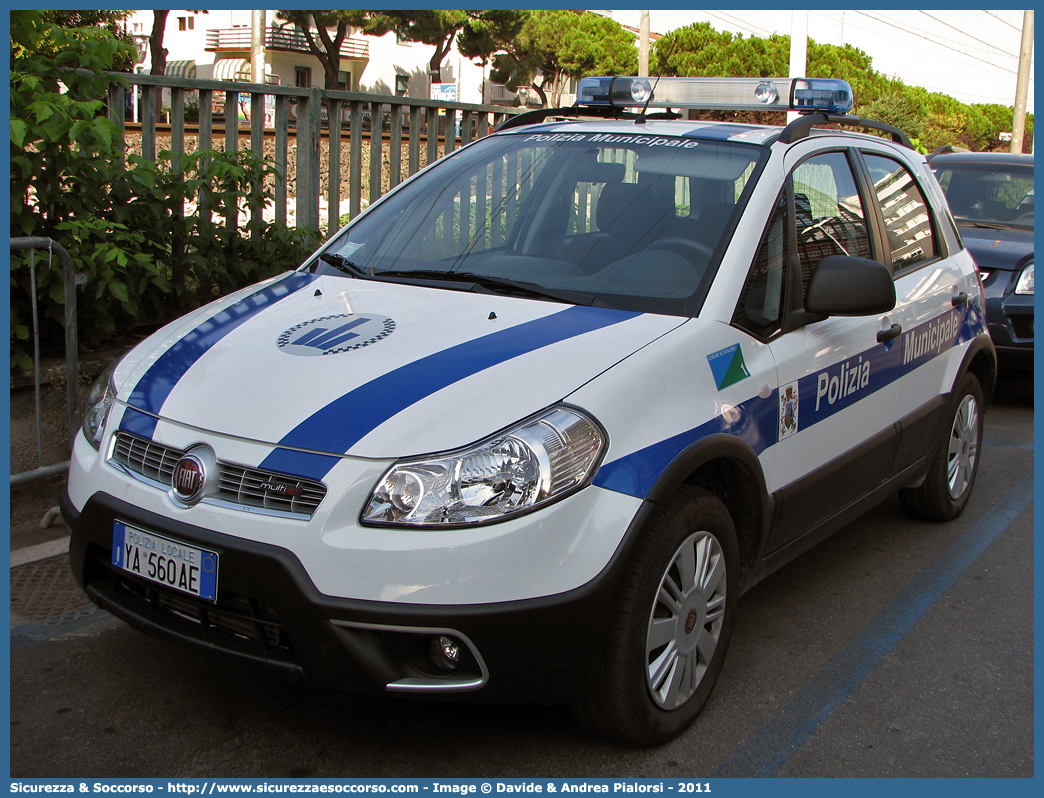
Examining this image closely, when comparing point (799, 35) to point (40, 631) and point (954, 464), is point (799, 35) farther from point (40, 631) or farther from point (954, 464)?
point (40, 631)

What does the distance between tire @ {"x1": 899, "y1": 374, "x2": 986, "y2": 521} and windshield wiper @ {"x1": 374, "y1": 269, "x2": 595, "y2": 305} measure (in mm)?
2182

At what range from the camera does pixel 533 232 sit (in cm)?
371

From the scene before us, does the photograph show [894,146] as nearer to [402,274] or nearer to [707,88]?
[707,88]

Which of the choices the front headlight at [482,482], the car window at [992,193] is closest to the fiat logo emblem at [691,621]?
the front headlight at [482,482]

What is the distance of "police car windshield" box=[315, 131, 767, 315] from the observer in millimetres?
3326

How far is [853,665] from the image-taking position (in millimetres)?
3457

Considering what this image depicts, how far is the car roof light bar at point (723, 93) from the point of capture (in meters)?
4.31

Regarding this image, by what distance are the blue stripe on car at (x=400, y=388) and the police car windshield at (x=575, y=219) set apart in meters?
0.32

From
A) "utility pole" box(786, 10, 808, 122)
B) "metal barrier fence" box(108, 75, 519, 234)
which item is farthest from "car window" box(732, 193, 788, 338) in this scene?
"utility pole" box(786, 10, 808, 122)

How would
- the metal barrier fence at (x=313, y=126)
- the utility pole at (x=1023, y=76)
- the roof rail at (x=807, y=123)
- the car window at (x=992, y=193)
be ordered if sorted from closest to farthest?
the roof rail at (x=807, y=123) < the metal barrier fence at (x=313, y=126) < the car window at (x=992, y=193) < the utility pole at (x=1023, y=76)

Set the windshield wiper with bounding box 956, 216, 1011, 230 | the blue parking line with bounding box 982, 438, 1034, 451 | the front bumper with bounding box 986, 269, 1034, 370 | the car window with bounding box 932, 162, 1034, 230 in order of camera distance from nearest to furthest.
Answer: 1. the blue parking line with bounding box 982, 438, 1034, 451
2. the front bumper with bounding box 986, 269, 1034, 370
3. the windshield wiper with bounding box 956, 216, 1011, 230
4. the car window with bounding box 932, 162, 1034, 230

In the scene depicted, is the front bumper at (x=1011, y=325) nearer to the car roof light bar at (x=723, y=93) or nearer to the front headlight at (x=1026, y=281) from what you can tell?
the front headlight at (x=1026, y=281)

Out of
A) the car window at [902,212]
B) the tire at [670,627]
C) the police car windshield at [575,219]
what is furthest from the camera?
the car window at [902,212]

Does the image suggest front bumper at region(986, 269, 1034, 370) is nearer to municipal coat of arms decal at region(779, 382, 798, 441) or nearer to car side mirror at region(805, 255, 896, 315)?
car side mirror at region(805, 255, 896, 315)
